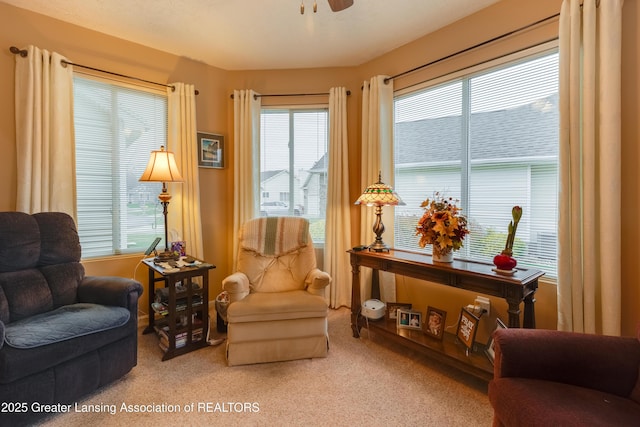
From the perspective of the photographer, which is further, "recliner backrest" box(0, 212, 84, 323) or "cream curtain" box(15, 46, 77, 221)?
"cream curtain" box(15, 46, 77, 221)

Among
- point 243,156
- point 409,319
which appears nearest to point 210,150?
point 243,156

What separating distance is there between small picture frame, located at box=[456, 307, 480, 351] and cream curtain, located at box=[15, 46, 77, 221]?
3.29 metres

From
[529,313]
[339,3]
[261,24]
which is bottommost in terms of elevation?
[529,313]

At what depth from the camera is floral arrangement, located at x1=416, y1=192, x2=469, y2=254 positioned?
6.81ft

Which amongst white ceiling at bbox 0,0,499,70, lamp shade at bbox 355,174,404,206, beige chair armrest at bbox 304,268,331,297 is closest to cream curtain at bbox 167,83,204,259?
white ceiling at bbox 0,0,499,70

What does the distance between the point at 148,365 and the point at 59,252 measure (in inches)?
41.8

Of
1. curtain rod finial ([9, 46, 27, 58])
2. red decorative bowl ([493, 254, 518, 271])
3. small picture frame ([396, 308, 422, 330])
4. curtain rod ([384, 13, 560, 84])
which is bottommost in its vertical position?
small picture frame ([396, 308, 422, 330])

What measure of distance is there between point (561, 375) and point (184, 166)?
3.24 metres

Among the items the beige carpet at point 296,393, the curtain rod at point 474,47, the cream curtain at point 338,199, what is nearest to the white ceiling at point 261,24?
the curtain rod at point 474,47

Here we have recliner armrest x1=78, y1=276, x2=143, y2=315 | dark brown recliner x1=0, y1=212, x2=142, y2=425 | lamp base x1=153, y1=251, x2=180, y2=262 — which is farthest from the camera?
lamp base x1=153, y1=251, x2=180, y2=262

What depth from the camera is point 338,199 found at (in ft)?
10.6

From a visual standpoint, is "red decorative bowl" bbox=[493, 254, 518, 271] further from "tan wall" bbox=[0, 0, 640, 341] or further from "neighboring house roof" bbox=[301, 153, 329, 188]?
"neighboring house roof" bbox=[301, 153, 329, 188]

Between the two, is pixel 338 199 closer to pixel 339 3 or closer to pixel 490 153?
pixel 490 153

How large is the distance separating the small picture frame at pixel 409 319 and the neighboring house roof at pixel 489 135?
1391mm
